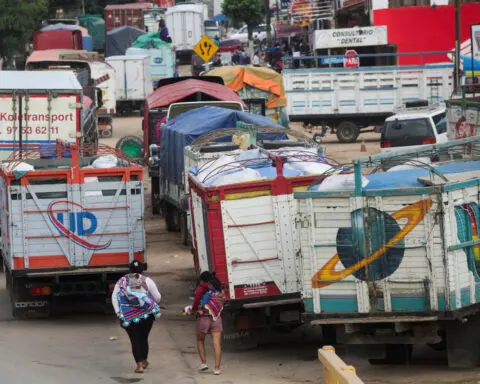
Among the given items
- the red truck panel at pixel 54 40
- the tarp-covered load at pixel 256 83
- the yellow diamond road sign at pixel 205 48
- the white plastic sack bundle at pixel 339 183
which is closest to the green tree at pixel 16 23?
the red truck panel at pixel 54 40

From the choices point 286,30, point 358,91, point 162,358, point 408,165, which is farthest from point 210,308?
point 286,30

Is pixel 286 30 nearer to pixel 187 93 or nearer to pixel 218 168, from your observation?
pixel 187 93

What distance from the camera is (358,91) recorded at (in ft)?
129

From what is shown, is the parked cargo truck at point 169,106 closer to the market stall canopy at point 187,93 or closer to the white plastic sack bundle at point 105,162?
the market stall canopy at point 187,93

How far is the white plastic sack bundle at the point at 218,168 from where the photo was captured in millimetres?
15320

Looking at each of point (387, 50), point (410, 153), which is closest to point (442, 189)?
point (410, 153)

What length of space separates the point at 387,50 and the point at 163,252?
2949 centimetres

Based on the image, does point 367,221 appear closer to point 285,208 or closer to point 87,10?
point 285,208

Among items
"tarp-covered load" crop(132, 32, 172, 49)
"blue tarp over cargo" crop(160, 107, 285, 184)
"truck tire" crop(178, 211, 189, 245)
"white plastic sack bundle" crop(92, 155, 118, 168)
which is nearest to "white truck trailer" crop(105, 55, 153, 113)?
"tarp-covered load" crop(132, 32, 172, 49)

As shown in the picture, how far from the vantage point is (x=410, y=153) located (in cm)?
1502

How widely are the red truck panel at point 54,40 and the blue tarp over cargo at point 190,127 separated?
40059 millimetres

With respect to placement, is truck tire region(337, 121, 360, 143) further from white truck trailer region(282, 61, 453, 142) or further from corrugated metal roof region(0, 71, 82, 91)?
corrugated metal roof region(0, 71, 82, 91)

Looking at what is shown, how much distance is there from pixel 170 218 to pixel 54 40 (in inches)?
1589

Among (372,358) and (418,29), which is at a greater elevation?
(418,29)
